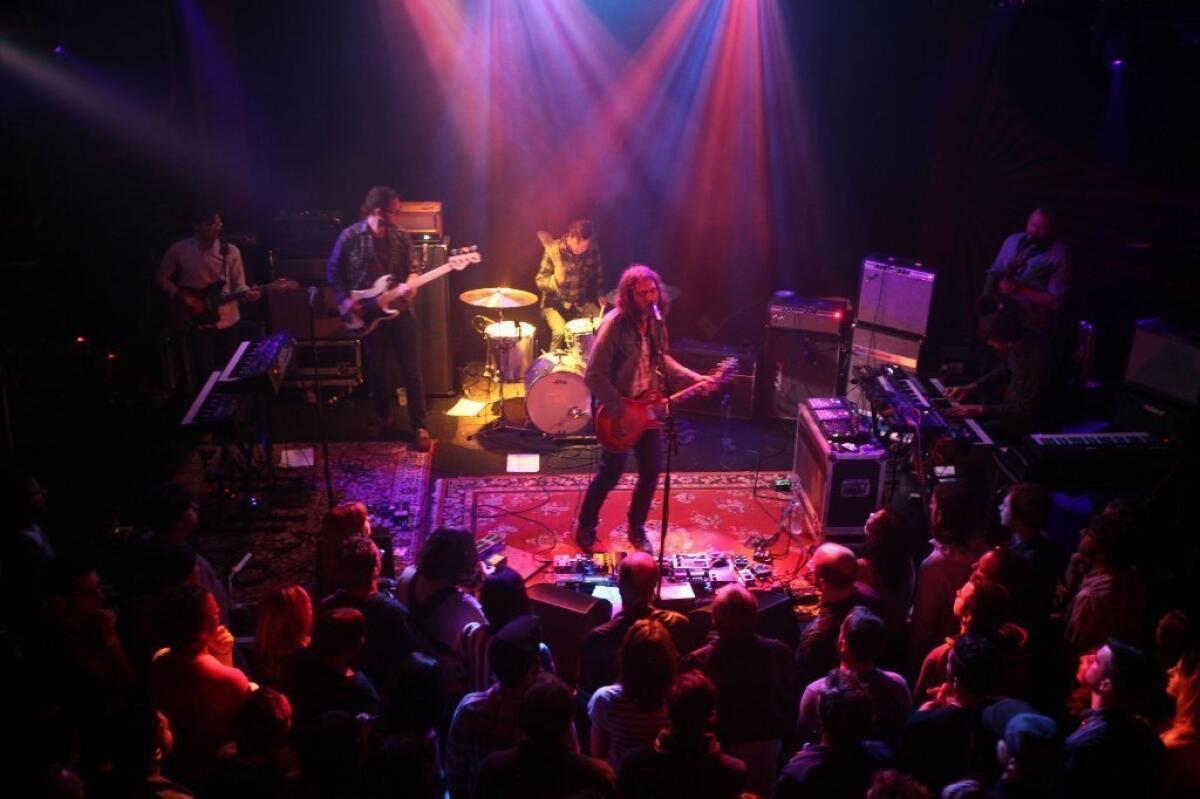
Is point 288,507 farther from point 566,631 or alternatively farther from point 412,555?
point 566,631

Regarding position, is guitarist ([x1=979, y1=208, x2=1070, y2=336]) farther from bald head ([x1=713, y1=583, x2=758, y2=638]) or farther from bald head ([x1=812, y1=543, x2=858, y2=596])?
bald head ([x1=713, y1=583, x2=758, y2=638])

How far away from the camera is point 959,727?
10.8 ft

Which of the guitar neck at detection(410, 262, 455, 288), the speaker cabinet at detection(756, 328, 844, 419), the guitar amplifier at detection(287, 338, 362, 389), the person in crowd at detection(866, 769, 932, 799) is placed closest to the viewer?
the person in crowd at detection(866, 769, 932, 799)

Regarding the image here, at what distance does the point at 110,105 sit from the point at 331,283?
9.71 feet

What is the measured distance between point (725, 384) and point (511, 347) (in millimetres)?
1992

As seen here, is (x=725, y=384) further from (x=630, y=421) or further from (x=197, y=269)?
(x=197, y=269)

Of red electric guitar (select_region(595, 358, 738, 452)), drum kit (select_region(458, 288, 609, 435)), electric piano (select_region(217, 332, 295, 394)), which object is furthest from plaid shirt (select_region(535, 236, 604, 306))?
red electric guitar (select_region(595, 358, 738, 452))

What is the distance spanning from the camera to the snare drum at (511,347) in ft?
28.3

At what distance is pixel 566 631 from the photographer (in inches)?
176

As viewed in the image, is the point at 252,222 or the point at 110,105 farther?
the point at 252,222

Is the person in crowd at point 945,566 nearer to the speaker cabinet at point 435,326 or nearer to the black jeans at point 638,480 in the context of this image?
the black jeans at point 638,480

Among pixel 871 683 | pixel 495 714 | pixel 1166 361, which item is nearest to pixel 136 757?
pixel 495 714

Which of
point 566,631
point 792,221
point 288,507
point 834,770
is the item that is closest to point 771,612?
point 566,631

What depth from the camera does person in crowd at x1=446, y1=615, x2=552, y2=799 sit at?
3213 mm
